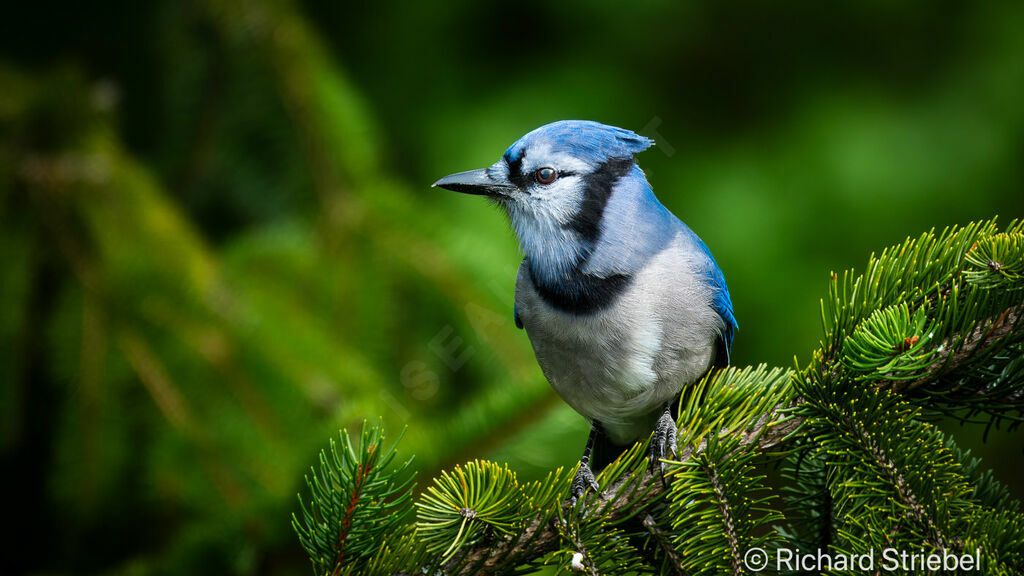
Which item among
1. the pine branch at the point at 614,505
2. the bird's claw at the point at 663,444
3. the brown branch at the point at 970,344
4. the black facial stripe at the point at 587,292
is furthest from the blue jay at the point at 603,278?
the brown branch at the point at 970,344

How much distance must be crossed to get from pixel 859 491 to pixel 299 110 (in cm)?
179

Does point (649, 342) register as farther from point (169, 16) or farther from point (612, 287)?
point (169, 16)

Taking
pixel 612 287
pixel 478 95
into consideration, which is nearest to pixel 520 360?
pixel 612 287

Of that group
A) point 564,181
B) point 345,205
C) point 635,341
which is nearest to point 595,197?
point 564,181

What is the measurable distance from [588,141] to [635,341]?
42cm

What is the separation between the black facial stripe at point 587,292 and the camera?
156 centimetres

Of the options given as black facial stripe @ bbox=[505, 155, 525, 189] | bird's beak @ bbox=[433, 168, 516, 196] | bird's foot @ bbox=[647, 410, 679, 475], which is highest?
black facial stripe @ bbox=[505, 155, 525, 189]

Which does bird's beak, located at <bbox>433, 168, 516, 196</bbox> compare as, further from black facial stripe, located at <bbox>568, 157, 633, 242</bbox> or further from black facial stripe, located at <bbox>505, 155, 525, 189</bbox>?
black facial stripe, located at <bbox>568, 157, 633, 242</bbox>

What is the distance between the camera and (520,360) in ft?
6.97

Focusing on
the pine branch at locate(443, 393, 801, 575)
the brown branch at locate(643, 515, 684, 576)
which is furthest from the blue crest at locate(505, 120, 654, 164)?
the brown branch at locate(643, 515, 684, 576)

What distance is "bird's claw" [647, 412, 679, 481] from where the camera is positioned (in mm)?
1225

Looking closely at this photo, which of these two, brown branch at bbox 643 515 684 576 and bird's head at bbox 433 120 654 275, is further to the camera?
bird's head at bbox 433 120 654 275

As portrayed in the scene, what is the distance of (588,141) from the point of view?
1.59m

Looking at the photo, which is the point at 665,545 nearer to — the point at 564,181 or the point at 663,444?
the point at 663,444
